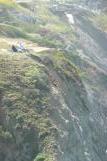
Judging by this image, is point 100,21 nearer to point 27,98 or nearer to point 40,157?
point 27,98

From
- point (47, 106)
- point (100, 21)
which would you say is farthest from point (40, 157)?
point (100, 21)

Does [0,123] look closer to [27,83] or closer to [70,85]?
[27,83]

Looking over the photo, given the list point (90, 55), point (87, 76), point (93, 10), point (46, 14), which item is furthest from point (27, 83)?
point (93, 10)

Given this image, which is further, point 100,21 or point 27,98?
point 100,21

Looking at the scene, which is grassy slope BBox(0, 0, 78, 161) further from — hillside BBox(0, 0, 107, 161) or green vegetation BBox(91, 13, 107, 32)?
green vegetation BBox(91, 13, 107, 32)

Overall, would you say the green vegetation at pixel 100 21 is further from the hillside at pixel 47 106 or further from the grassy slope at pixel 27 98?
the grassy slope at pixel 27 98

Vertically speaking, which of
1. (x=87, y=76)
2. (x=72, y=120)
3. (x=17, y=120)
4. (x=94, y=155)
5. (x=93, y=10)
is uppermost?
(x=17, y=120)

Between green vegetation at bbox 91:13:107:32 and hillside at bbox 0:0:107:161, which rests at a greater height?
hillside at bbox 0:0:107:161

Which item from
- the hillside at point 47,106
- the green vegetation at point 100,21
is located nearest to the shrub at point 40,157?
the hillside at point 47,106

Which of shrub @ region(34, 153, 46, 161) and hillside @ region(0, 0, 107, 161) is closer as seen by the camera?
shrub @ region(34, 153, 46, 161)

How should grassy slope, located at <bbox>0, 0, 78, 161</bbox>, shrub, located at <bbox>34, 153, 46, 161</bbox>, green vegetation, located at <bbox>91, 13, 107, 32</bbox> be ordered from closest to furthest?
1. shrub, located at <bbox>34, 153, 46, 161</bbox>
2. grassy slope, located at <bbox>0, 0, 78, 161</bbox>
3. green vegetation, located at <bbox>91, 13, 107, 32</bbox>

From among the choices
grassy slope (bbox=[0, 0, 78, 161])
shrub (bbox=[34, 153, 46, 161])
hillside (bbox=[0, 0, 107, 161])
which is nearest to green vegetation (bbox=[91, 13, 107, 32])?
hillside (bbox=[0, 0, 107, 161])
